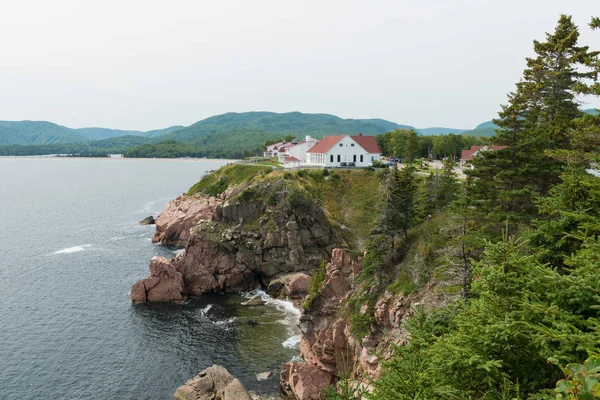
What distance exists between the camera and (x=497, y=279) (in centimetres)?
1259

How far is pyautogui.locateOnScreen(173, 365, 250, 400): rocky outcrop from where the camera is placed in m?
35.5

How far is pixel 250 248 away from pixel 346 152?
39368 millimetres

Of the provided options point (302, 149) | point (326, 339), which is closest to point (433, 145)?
point (302, 149)

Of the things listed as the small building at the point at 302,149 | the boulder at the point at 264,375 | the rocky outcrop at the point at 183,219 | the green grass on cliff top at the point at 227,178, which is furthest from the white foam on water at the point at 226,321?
the small building at the point at 302,149

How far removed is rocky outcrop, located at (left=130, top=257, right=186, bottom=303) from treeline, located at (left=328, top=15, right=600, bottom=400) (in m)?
33.4

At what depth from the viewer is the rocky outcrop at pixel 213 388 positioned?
3545 cm

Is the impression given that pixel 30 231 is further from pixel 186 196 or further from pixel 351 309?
pixel 351 309

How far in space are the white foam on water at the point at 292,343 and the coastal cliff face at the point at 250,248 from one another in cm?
1561

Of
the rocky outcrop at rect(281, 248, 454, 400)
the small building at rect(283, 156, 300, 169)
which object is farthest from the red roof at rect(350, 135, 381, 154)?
the rocky outcrop at rect(281, 248, 454, 400)

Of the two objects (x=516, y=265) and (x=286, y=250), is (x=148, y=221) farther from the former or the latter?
(x=516, y=265)

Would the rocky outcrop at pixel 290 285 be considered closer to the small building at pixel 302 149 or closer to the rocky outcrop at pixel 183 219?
the rocky outcrop at pixel 183 219

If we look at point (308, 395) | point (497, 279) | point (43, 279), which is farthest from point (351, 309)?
point (43, 279)

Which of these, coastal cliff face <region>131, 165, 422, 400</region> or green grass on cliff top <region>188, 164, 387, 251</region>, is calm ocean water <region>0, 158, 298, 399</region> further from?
green grass on cliff top <region>188, 164, 387, 251</region>

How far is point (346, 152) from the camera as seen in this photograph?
314ft
